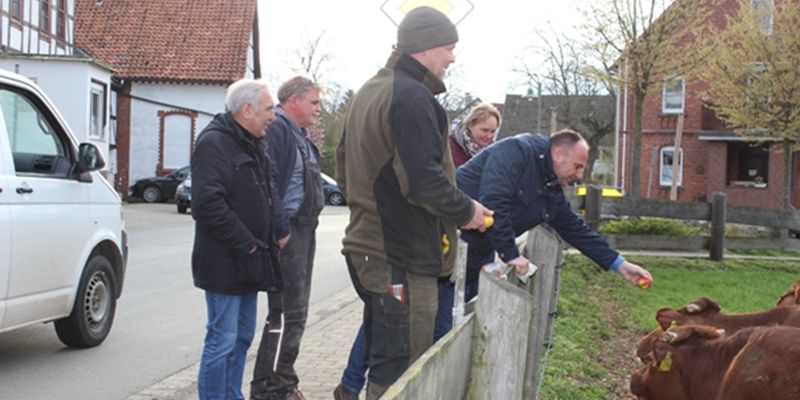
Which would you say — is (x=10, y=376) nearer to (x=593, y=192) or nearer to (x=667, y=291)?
(x=667, y=291)

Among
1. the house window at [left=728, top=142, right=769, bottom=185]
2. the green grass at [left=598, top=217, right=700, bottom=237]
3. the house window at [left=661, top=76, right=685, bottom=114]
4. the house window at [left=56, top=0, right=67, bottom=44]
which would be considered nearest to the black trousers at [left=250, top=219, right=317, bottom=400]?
the green grass at [left=598, top=217, right=700, bottom=237]

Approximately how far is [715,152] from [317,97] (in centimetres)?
3846

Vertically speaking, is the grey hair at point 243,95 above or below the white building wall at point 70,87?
below

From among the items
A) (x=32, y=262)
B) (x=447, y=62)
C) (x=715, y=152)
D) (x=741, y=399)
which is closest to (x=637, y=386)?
(x=741, y=399)

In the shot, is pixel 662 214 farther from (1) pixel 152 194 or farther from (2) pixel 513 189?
(1) pixel 152 194

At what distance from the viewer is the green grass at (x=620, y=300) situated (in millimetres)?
7047

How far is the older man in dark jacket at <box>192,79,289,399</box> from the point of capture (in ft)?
16.4

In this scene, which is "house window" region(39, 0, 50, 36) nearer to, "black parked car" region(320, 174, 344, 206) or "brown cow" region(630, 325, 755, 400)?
"black parked car" region(320, 174, 344, 206)

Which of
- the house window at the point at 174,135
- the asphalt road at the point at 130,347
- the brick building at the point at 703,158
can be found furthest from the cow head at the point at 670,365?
the brick building at the point at 703,158

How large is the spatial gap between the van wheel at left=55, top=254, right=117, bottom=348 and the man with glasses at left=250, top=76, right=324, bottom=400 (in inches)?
Answer: 101

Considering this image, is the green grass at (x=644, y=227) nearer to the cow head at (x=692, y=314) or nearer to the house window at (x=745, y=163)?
the cow head at (x=692, y=314)

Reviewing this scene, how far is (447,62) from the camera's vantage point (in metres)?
4.34

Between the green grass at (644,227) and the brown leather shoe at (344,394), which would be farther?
the green grass at (644,227)

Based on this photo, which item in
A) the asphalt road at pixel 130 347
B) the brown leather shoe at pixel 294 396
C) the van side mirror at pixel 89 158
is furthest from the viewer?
the van side mirror at pixel 89 158
